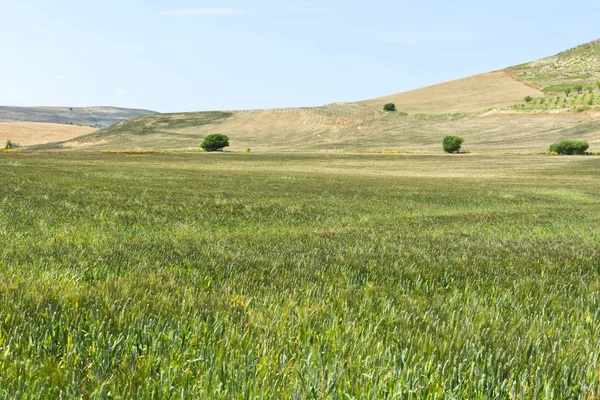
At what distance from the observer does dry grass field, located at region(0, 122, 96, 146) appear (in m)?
157

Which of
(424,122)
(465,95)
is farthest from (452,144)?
(465,95)

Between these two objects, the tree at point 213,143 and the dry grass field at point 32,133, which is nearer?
the tree at point 213,143

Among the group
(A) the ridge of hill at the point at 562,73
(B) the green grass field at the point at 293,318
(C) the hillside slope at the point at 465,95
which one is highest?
(A) the ridge of hill at the point at 562,73

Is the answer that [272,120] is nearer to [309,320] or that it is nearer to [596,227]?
[596,227]

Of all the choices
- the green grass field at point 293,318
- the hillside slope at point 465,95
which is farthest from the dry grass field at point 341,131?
the green grass field at point 293,318

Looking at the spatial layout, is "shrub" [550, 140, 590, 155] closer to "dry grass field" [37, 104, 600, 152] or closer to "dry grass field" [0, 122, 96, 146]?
"dry grass field" [37, 104, 600, 152]

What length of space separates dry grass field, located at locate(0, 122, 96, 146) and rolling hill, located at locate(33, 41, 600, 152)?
27.3 meters

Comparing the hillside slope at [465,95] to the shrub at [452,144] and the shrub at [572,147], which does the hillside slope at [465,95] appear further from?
the shrub at [572,147]

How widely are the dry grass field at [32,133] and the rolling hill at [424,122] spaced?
1074 inches

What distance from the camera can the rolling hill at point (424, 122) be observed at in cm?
10988

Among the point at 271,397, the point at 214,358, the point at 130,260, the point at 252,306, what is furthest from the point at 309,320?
the point at 130,260

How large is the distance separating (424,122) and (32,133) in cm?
13254

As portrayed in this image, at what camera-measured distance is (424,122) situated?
440 ft

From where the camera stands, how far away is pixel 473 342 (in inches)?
136
